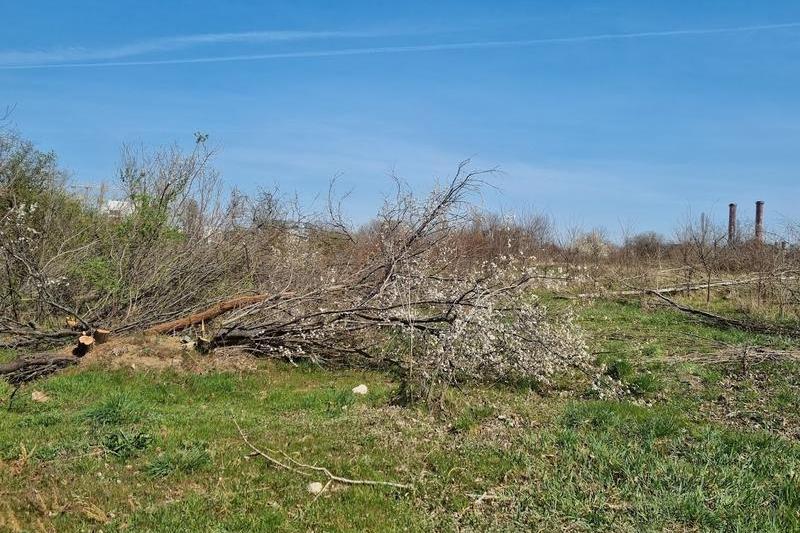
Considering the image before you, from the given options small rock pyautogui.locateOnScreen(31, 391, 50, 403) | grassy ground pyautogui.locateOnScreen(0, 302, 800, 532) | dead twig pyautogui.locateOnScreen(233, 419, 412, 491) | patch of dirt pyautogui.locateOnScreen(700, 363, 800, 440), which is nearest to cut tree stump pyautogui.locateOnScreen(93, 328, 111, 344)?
grassy ground pyautogui.locateOnScreen(0, 302, 800, 532)

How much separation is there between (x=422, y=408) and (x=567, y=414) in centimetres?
148

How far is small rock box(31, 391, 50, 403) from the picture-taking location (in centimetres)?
725

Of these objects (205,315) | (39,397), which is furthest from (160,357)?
(39,397)

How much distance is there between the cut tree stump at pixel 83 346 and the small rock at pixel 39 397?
66.9 inches

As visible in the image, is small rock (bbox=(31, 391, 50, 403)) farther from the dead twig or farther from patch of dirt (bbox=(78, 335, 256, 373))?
the dead twig

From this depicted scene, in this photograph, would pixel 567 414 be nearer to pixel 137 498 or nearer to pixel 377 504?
pixel 377 504

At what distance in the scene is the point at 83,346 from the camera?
9.19 meters

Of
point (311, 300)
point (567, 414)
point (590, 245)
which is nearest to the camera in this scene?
point (567, 414)

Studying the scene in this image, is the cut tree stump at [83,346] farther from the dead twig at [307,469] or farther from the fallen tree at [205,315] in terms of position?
the dead twig at [307,469]

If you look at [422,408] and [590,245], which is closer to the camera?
[422,408]

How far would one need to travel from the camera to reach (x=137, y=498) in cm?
425

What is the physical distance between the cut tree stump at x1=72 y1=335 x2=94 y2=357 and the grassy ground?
57.8 inches

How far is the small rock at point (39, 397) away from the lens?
7.25 metres

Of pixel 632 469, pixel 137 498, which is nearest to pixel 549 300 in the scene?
pixel 632 469
